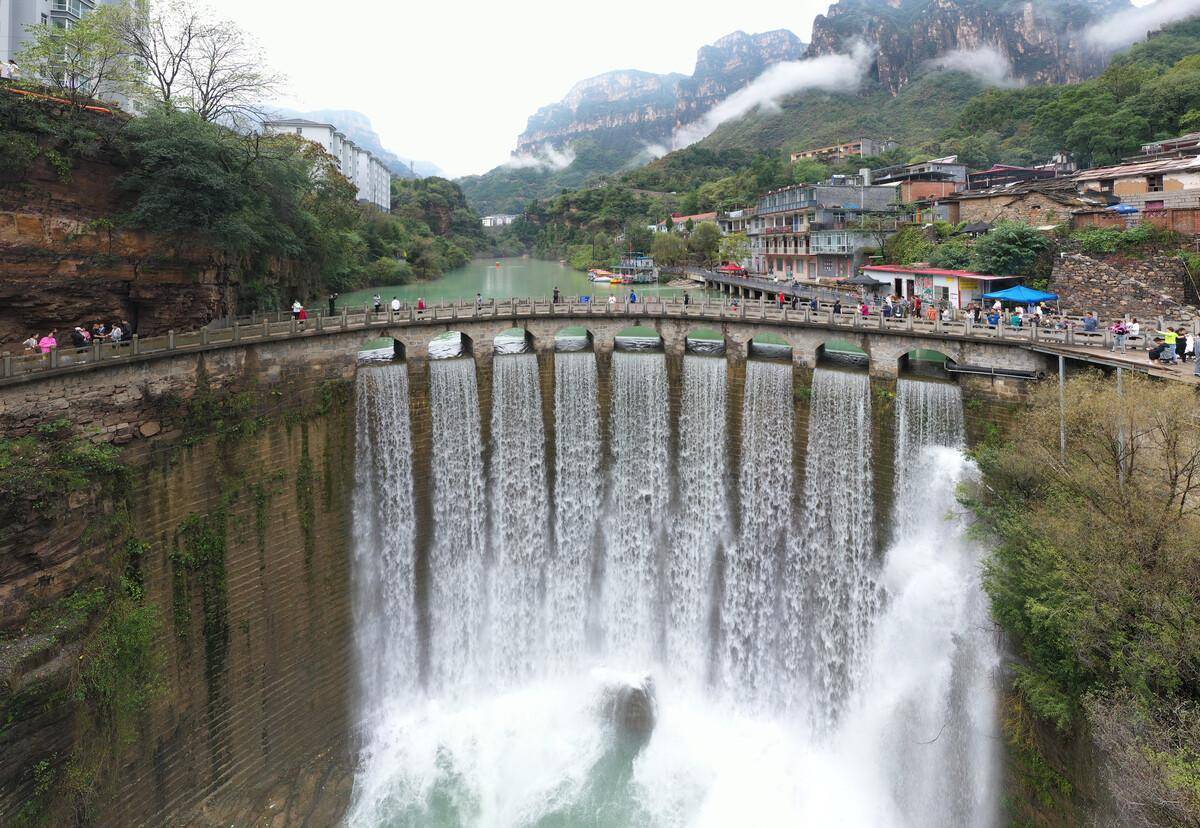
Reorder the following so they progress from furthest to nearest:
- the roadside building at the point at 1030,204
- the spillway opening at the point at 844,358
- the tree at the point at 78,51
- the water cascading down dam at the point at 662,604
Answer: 1. the roadside building at the point at 1030,204
2. the spillway opening at the point at 844,358
3. the tree at the point at 78,51
4. the water cascading down dam at the point at 662,604

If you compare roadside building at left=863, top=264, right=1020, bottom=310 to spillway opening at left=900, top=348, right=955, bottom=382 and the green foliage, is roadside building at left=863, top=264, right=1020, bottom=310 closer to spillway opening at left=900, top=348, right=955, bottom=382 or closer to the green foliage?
spillway opening at left=900, top=348, right=955, bottom=382

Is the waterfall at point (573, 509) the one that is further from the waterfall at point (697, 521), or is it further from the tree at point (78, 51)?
the tree at point (78, 51)

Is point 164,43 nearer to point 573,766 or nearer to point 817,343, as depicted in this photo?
point 817,343

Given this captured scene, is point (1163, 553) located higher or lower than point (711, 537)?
higher

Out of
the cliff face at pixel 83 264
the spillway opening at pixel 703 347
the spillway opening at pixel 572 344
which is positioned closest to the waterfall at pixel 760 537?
the spillway opening at pixel 703 347

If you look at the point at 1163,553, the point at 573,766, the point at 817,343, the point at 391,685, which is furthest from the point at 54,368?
the point at 1163,553

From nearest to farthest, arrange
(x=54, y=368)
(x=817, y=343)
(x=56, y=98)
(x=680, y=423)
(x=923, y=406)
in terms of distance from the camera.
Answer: (x=54, y=368)
(x=56, y=98)
(x=923, y=406)
(x=817, y=343)
(x=680, y=423)

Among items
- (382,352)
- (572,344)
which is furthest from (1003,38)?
(382,352)
